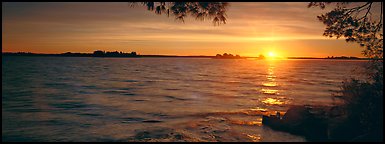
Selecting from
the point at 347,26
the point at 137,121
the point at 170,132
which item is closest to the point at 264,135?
the point at 170,132

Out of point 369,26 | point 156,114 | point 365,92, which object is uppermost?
point 369,26

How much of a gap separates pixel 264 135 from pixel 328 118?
Answer: 12.1 ft

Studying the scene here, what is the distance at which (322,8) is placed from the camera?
12.7 metres

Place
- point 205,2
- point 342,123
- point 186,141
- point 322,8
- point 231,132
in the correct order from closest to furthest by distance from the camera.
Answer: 1. point 205,2
2. point 322,8
3. point 342,123
4. point 186,141
5. point 231,132

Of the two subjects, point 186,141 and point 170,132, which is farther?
point 170,132

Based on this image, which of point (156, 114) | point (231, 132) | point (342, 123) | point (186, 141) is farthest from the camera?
point (156, 114)

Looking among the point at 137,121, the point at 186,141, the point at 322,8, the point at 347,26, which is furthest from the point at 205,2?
the point at 137,121

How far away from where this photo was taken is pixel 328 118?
53.2 feet

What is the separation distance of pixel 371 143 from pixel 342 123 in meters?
3.12

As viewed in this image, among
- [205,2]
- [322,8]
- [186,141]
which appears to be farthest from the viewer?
[186,141]

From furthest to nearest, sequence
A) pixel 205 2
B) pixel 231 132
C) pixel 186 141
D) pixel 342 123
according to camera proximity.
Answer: pixel 231 132
pixel 186 141
pixel 342 123
pixel 205 2

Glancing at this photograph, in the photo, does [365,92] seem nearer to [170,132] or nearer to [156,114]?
[170,132]

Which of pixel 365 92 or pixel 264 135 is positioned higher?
pixel 365 92

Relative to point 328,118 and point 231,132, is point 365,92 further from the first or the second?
point 231,132
